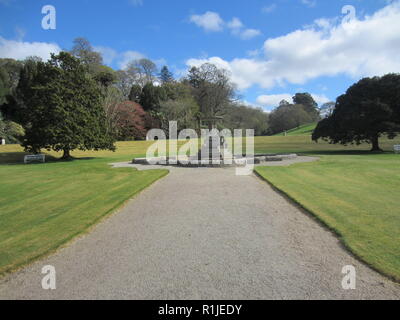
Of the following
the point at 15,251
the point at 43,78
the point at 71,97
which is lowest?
the point at 15,251

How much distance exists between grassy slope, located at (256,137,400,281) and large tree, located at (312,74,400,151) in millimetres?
13388

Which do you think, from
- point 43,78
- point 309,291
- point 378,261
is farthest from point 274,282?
point 43,78

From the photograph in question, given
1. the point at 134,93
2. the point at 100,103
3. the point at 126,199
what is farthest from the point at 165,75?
the point at 126,199

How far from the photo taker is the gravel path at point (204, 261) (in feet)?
9.08

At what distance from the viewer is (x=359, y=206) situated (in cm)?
586

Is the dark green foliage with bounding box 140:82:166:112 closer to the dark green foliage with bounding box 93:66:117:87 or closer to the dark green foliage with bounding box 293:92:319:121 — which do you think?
the dark green foliage with bounding box 93:66:117:87

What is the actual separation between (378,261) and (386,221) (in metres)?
1.96

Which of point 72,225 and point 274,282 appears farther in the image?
point 72,225

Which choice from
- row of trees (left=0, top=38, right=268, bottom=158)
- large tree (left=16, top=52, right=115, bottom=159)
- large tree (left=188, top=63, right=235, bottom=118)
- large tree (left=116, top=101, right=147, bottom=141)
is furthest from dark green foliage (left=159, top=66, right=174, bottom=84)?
large tree (left=16, top=52, right=115, bottom=159)

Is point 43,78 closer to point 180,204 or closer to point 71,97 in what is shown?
point 71,97

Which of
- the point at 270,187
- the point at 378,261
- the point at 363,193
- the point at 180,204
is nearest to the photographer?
the point at 378,261

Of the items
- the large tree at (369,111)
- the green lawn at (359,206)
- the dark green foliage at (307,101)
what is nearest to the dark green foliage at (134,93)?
the large tree at (369,111)

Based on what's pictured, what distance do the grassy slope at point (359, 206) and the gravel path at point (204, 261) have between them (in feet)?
1.06

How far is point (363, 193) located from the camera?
718 centimetres
